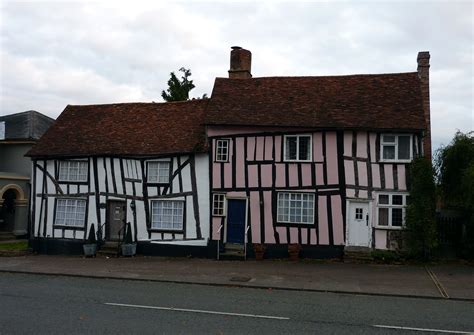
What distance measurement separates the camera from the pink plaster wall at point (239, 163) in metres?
19.9

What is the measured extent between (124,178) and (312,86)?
948cm

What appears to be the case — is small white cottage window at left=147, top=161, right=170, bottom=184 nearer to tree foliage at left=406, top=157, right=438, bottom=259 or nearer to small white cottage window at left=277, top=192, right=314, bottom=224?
small white cottage window at left=277, top=192, right=314, bottom=224

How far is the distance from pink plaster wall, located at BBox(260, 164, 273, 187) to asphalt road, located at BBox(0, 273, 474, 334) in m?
6.74

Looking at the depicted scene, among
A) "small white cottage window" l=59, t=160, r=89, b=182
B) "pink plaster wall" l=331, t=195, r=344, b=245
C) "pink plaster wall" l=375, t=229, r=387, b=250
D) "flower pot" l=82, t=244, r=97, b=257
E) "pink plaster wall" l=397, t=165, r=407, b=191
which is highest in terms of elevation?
"small white cottage window" l=59, t=160, r=89, b=182

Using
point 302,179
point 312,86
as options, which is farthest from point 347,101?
point 302,179

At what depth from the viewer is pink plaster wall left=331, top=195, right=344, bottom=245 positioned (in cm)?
1886

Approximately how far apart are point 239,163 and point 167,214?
13.1ft

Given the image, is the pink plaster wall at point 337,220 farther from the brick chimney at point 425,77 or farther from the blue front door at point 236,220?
the brick chimney at point 425,77

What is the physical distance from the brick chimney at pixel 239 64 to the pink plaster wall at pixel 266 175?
6353mm

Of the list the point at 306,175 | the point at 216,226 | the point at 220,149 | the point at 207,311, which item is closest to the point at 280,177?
the point at 306,175

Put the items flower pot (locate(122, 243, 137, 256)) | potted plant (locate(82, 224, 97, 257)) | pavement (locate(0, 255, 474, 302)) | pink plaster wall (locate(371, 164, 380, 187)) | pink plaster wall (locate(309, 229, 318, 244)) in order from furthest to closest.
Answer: potted plant (locate(82, 224, 97, 257))
flower pot (locate(122, 243, 137, 256))
pink plaster wall (locate(309, 229, 318, 244))
pink plaster wall (locate(371, 164, 380, 187))
pavement (locate(0, 255, 474, 302))

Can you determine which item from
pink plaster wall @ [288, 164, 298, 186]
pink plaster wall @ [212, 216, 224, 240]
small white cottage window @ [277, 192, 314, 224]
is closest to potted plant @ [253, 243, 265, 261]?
small white cottage window @ [277, 192, 314, 224]

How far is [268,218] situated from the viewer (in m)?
19.6

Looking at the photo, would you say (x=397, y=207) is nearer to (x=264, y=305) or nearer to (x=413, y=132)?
(x=413, y=132)
